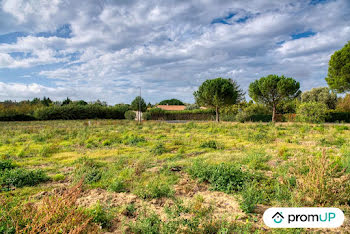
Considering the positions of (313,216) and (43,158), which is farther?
(43,158)

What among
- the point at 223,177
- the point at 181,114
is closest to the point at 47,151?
the point at 223,177

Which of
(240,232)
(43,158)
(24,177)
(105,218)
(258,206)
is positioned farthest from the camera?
(43,158)

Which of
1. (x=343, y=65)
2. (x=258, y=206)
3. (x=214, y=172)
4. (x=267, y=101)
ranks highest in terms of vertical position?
(x=343, y=65)

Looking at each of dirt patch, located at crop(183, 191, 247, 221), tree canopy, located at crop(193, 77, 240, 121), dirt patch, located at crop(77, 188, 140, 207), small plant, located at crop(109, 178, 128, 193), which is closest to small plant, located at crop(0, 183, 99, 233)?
dirt patch, located at crop(77, 188, 140, 207)

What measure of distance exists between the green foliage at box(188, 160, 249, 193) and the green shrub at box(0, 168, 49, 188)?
400cm

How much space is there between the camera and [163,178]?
5.06m

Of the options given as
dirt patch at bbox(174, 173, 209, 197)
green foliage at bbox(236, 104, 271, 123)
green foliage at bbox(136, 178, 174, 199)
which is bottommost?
dirt patch at bbox(174, 173, 209, 197)

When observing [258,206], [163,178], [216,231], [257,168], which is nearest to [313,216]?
[258,206]

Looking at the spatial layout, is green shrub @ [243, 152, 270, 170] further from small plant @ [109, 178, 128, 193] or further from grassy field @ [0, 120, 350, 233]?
small plant @ [109, 178, 128, 193]

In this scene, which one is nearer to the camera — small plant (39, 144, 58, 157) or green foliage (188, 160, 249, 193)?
green foliage (188, 160, 249, 193)

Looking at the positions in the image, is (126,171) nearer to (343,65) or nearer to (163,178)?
(163,178)

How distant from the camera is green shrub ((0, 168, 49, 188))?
16.8 feet

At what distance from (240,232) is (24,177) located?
5.35 m

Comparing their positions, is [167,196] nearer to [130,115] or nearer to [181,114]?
[130,115]
